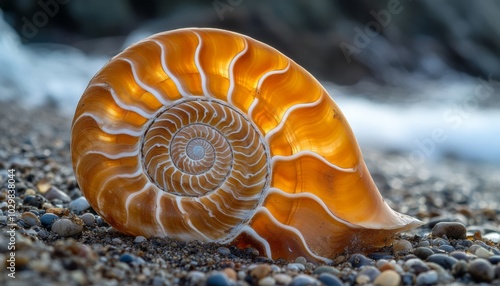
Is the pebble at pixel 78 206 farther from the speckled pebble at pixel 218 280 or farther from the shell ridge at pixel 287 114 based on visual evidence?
the speckled pebble at pixel 218 280

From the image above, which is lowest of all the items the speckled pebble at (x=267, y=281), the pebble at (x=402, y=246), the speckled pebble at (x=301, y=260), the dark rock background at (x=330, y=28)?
the speckled pebble at (x=267, y=281)

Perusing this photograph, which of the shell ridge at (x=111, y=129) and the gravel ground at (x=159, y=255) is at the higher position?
the shell ridge at (x=111, y=129)

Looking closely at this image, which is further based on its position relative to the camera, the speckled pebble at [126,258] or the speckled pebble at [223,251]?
the speckled pebble at [223,251]

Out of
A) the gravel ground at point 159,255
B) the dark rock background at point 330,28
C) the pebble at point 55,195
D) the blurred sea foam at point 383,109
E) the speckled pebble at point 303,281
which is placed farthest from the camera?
the dark rock background at point 330,28

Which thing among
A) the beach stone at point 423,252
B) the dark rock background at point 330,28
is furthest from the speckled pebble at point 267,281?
the dark rock background at point 330,28

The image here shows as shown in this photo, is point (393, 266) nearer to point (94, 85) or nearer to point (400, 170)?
point (94, 85)

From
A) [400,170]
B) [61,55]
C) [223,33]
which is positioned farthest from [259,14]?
[223,33]

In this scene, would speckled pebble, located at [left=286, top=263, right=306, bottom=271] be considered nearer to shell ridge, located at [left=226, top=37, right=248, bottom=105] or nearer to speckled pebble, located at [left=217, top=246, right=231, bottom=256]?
speckled pebble, located at [left=217, top=246, right=231, bottom=256]

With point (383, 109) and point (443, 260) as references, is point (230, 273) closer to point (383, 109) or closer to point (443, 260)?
point (443, 260)

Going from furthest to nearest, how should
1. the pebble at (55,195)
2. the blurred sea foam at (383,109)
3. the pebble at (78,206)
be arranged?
the blurred sea foam at (383,109) < the pebble at (55,195) < the pebble at (78,206)
